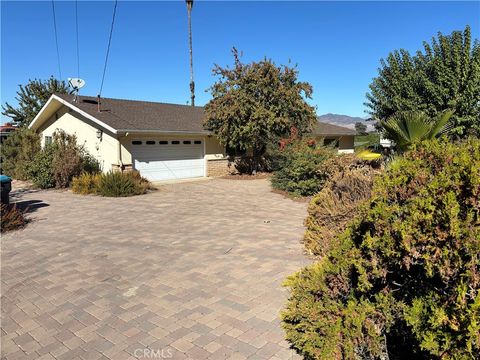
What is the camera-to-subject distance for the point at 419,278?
229 centimetres

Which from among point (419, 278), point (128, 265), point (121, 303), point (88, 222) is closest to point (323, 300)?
point (419, 278)

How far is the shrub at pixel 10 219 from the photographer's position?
785cm

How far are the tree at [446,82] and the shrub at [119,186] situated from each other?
12.7 meters

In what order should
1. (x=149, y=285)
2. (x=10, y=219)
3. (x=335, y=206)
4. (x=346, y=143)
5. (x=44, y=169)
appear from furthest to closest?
(x=346, y=143) < (x=44, y=169) < (x=10, y=219) < (x=335, y=206) < (x=149, y=285)

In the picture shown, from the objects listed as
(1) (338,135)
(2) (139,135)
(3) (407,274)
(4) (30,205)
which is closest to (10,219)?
(4) (30,205)

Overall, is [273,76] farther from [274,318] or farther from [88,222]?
[274,318]

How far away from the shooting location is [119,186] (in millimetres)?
12977

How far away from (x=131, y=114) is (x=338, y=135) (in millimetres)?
16569

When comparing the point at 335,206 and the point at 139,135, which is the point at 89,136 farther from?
the point at 335,206

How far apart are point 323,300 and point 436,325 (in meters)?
0.92

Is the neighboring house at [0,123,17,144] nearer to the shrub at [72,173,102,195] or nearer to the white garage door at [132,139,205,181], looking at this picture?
the white garage door at [132,139,205,181]

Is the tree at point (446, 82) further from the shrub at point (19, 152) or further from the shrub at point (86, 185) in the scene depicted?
the shrub at point (19, 152)

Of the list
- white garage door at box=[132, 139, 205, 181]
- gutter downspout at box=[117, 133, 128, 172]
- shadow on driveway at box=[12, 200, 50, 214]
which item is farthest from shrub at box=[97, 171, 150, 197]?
white garage door at box=[132, 139, 205, 181]

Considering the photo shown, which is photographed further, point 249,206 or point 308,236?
point 249,206
